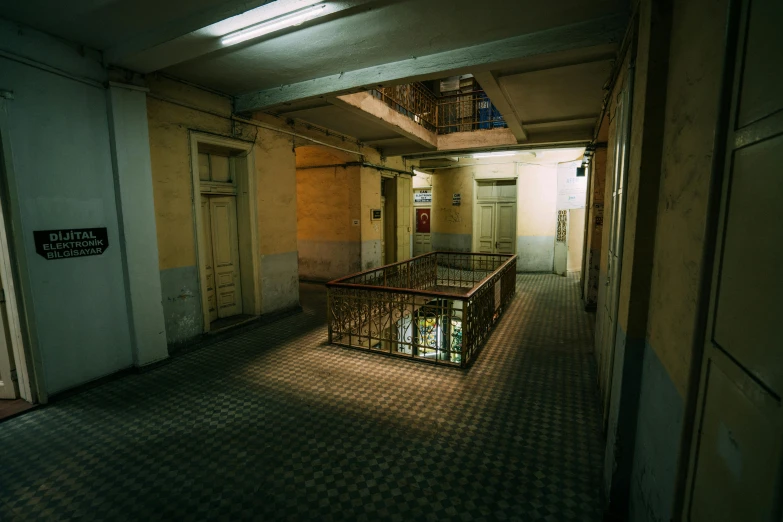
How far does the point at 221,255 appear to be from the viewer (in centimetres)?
664

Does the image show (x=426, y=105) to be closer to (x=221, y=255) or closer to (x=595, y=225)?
(x=595, y=225)

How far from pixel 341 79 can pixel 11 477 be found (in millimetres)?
5631

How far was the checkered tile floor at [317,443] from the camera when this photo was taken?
2.62 meters

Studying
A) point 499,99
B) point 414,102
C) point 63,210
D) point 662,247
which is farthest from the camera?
point 414,102

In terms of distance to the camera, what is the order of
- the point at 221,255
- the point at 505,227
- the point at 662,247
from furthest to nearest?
the point at 505,227
the point at 221,255
the point at 662,247

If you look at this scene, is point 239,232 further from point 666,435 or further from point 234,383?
point 666,435

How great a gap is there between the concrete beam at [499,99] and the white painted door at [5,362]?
6530 millimetres

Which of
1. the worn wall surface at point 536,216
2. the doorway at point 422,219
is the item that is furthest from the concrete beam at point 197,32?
the doorway at point 422,219

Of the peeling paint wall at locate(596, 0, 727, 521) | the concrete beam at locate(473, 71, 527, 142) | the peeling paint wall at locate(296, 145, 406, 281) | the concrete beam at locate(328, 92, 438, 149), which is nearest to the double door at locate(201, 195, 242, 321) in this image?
the concrete beam at locate(328, 92, 438, 149)

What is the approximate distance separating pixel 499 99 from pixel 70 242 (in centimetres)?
662

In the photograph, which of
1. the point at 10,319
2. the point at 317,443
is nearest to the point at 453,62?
the point at 317,443

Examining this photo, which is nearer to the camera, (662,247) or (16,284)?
(662,247)

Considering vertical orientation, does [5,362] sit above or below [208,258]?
below

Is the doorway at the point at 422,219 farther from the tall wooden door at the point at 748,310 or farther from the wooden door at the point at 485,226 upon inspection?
the tall wooden door at the point at 748,310
